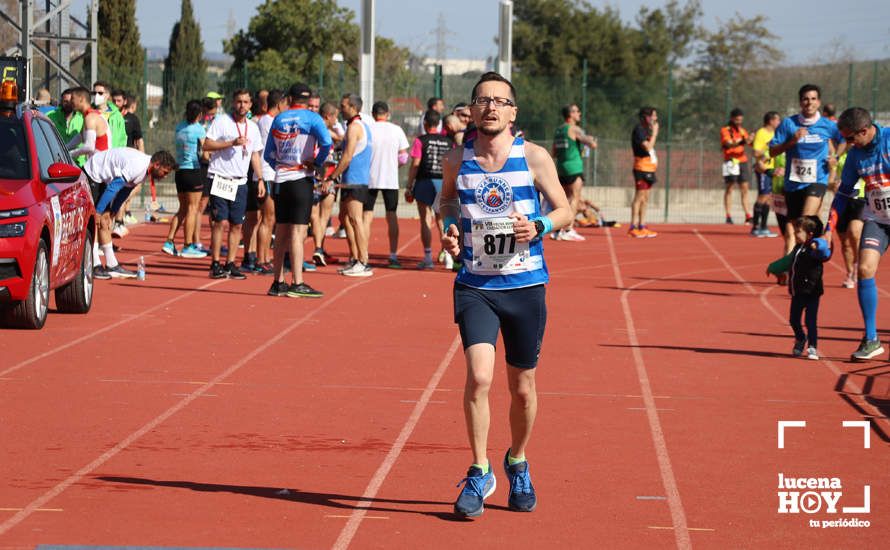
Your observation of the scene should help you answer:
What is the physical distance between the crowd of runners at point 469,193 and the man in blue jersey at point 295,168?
0.02 m

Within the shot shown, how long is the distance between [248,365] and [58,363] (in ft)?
4.44

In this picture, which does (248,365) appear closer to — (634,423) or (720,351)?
(634,423)

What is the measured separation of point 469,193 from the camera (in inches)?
261

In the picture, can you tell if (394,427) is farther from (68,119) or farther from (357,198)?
(68,119)

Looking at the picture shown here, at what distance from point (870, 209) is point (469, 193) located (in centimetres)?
600

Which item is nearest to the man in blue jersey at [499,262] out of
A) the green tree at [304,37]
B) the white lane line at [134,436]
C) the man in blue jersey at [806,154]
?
the white lane line at [134,436]

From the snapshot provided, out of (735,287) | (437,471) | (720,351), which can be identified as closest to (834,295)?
(735,287)

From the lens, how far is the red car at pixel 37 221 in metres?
11.4

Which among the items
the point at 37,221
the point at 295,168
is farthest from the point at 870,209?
the point at 37,221

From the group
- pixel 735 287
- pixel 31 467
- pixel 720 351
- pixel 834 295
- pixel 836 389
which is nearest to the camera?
pixel 31 467

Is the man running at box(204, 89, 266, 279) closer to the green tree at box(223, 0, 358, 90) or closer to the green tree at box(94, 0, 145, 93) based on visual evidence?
the green tree at box(94, 0, 145, 93)

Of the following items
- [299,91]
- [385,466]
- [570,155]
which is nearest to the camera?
[385,466]

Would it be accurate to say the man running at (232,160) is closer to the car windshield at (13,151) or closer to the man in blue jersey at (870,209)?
the car windshield at (13,151)

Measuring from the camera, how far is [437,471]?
7.36m
